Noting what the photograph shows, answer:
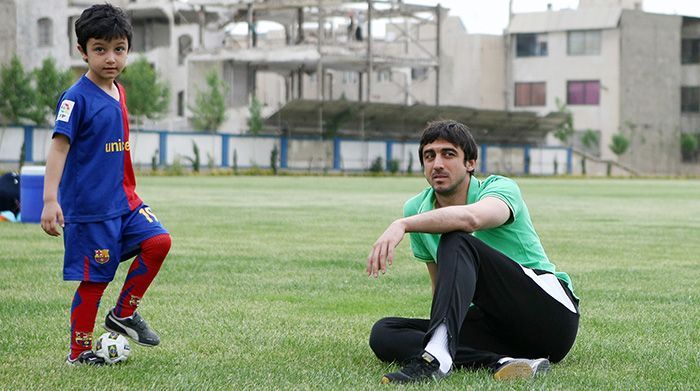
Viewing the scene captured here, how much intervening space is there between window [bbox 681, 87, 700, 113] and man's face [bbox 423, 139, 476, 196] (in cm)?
8801

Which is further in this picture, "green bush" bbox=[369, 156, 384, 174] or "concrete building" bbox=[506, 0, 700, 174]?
"concrete building" bbox=[506, 0, 700, 174]

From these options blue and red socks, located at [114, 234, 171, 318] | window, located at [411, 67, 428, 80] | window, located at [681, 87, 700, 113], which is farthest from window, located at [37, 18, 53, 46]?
blue and red socks, located at [114, 234, 171, 318]

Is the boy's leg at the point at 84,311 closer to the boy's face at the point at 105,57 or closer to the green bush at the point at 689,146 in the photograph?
the boy's face at the point at 105,57

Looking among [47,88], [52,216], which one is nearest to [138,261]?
[52,216]

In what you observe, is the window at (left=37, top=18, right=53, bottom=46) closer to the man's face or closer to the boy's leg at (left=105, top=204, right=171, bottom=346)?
the boy's leg at (left=105, top=204, right=171, bottom=346)

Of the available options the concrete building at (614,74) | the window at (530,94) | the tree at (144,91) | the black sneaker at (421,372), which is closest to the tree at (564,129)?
the concrete building at (614,74)

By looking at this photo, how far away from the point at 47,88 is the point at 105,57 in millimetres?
60321

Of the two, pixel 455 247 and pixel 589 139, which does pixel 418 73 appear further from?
pixel 455 247

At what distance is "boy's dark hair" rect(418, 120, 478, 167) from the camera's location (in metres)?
6.32

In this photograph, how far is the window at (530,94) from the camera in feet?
295

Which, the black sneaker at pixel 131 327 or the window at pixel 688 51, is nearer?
the black sneaker at pixel 131 327

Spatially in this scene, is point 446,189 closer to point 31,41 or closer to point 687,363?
point 687,363

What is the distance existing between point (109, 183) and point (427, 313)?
344 centimetres

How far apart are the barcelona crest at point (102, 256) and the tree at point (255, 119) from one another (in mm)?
62997
